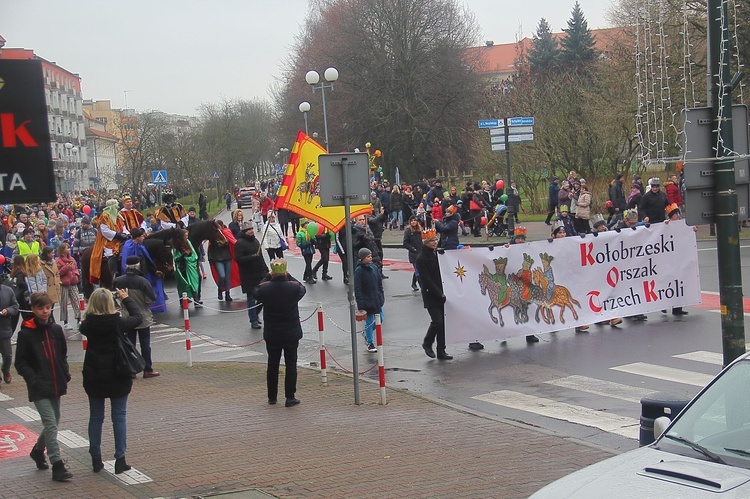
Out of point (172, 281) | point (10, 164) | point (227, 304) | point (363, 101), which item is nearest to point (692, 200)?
point (10, 164)

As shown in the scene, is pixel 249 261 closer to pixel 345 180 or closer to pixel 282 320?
pixel 282 320

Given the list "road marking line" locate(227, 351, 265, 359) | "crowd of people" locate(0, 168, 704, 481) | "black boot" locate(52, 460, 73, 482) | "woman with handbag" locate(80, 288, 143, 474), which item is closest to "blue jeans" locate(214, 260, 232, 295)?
"crowd of people" locate(0, 168, 704, 481)

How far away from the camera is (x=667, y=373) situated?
471 inches

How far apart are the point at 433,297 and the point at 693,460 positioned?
29.9 ft

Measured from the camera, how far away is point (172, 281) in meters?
25.1

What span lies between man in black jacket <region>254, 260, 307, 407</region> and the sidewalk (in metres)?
0.43

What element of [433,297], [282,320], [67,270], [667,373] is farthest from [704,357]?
[67,270]

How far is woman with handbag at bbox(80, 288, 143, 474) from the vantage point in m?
8.35

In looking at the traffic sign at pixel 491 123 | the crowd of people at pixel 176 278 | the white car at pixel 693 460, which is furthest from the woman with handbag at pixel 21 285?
the traffic sign at pixel 491 123

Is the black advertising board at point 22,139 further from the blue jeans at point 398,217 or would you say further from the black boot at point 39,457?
the blue jeans at point 398,217

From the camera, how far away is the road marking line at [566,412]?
9.70m

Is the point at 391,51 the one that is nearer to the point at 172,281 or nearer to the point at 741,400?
the point at 172,281

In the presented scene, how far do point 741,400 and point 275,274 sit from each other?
6837 millimetres

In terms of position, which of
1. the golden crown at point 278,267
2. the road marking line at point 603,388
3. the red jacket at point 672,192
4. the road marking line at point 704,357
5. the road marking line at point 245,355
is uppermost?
the red jacket at point 672,192
